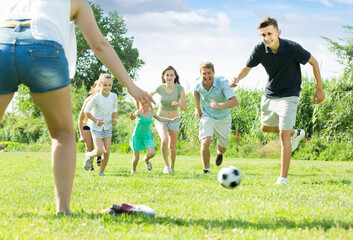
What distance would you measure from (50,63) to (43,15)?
326 millimetres

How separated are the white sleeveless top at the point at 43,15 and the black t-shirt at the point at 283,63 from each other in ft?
13.3

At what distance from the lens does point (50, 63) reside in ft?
9.68

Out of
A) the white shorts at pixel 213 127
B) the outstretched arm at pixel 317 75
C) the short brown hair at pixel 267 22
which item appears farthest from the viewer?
the white shorts at pixel 213 127

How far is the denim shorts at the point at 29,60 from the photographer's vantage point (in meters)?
2.89

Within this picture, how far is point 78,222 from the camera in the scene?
313 cm

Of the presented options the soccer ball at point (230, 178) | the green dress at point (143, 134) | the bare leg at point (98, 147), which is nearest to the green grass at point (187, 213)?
the soccer ball at point (230, 178)

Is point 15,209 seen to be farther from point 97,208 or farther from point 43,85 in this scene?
point 43,85

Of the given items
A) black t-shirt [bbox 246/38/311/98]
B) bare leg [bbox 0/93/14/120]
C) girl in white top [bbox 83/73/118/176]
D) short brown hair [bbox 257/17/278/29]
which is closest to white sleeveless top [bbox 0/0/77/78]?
bare leg [bbox 0/93/14/120]

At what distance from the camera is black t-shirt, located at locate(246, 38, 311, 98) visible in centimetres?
645

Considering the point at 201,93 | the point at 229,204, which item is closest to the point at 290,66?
the point at 201,93

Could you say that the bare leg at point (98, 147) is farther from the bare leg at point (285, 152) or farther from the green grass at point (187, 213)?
the bare leg at point (285, 152)

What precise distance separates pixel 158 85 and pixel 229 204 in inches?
199

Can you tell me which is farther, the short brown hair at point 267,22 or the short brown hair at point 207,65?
the short brown hair at point 207,65

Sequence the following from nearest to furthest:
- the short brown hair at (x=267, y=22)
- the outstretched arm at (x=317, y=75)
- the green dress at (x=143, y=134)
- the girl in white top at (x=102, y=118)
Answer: the short brown hair at (x=267, y=22)
the outstretched arm at (x=317, y=75)
the girl in white top at (x=102, y=118)
the green dress at (x=143, y=134)
